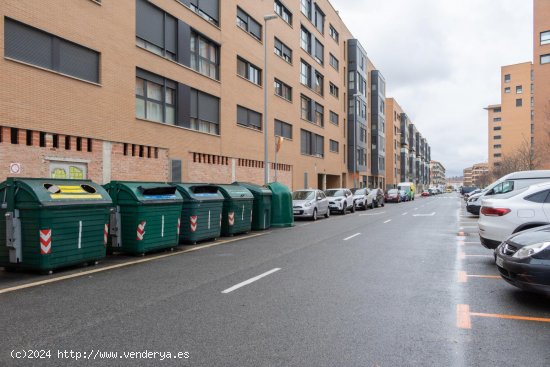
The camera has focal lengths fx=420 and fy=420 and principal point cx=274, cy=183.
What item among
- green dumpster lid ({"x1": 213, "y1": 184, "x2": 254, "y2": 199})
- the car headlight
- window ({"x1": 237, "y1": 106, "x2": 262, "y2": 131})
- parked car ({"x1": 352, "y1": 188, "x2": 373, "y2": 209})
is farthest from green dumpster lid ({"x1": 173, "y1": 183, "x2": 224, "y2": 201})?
parked car ({"x1": 352, "y1": 188, "x2": 373, "y2": 209})

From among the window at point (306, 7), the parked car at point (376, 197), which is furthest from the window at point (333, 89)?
the parked car at point (376, 197)

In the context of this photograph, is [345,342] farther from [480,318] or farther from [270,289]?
[270,289]

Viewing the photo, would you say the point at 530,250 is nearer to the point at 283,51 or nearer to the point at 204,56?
the point at 204,56

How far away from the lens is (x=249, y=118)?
24891mm

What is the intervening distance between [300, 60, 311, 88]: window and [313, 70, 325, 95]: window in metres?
1.23

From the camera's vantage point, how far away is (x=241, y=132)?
23.5 metres

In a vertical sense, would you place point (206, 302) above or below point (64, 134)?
below

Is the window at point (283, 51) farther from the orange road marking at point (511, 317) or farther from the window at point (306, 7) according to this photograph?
the orange road marking at point (511, 317)

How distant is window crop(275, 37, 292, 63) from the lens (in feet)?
96.6

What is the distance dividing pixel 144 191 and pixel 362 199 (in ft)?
75.0

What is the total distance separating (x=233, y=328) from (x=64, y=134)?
10937mm

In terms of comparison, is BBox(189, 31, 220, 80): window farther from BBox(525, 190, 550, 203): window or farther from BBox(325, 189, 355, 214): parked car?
BBox(525, 190, 550, 203): window

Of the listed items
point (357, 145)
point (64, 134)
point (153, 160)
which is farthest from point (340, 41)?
point (64, 134)

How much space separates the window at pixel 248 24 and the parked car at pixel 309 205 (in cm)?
1054
